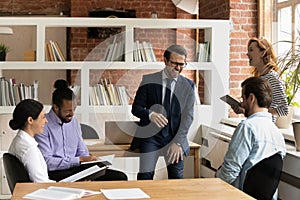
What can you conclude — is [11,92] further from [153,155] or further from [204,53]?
[204,53]

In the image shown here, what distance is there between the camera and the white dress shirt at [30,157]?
3070 mm

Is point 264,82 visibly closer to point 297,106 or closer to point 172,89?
point 172,89

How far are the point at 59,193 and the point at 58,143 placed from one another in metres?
1.08

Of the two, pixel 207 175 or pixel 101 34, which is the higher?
pixel 101 34

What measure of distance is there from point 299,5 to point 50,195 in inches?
129

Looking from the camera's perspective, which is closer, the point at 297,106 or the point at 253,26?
the point at 297,106

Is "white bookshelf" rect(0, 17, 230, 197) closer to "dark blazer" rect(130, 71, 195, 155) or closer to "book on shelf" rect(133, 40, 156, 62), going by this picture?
"book on shelf" rect(133, 40, 156, 62)

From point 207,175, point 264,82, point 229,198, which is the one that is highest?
point 264,82

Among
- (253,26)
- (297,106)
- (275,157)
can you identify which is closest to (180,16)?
(253,26)

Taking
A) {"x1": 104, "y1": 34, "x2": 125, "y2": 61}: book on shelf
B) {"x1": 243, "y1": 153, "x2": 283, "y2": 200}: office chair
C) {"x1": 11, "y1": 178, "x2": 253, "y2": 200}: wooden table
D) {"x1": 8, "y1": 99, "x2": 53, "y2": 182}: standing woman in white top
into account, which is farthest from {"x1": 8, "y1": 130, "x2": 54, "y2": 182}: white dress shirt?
{"x1": 104, "y1": 34, "x2": 125, "y2": 61}: book on shelf

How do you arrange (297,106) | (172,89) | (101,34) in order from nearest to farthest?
1. (172,89)
2. (297,106)
3. (101,34)

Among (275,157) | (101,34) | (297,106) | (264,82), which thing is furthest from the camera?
(101,34)

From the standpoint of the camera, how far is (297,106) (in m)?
4.65

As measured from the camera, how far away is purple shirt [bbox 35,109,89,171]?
3.54 m
